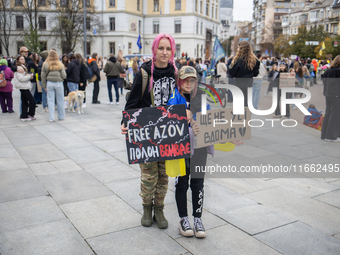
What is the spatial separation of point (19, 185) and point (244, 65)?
536cm

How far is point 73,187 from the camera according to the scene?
4508 millimetres

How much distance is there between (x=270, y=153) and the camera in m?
6.24

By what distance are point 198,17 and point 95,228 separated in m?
68.0

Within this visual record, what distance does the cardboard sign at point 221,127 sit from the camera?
3006mm

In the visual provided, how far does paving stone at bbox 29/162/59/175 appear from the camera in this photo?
16.8 feet

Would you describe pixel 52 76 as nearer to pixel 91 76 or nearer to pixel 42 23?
pixel 91 76

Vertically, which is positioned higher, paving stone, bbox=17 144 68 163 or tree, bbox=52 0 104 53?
tree, bbox=52 0 104 53

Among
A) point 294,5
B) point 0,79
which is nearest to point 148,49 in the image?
point 0,79

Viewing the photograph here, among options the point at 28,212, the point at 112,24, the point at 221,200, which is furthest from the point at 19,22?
the point at 221,200

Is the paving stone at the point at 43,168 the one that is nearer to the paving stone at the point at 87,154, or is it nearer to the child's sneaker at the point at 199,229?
the paving stone at the point at 87,154

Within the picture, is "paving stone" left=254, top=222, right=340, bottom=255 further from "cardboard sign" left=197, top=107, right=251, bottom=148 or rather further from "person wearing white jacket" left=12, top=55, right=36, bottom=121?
"person wearing white jacket" left=12, top=55, right=36, bottom=121

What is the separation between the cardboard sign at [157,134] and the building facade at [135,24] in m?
54.4

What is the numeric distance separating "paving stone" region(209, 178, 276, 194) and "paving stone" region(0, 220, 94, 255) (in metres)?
2.19

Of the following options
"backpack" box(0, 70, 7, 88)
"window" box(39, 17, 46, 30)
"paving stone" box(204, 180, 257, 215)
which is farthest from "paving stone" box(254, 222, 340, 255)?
"window" box(39, 17, 46, 30)
